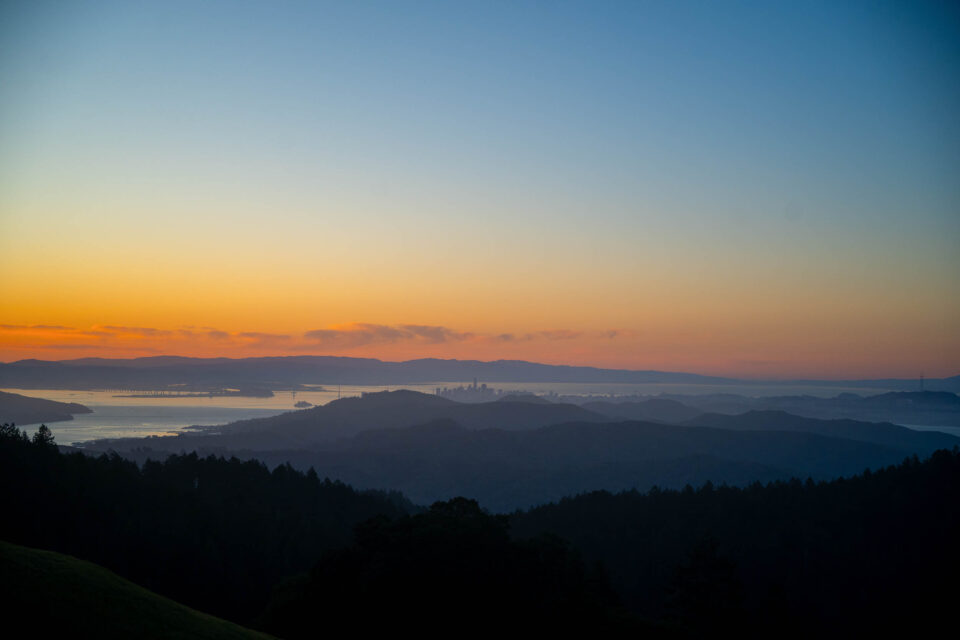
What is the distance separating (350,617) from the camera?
33.6 m

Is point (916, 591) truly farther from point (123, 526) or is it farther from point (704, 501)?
point (123, 526)

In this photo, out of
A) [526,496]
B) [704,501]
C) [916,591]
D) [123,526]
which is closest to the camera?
[123,526]

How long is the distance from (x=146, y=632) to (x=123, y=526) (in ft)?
156

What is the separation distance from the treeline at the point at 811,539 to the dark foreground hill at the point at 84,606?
5306cm

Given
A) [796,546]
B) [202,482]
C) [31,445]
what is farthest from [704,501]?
[31,445]

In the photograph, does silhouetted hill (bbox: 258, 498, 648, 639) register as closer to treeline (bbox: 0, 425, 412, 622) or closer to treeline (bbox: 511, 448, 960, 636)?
treeline (bbox: 0, 425, 412, 622)

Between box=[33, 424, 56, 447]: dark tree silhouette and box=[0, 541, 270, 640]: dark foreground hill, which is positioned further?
box=[33, 424, 56, 447]: dark tree silhouette

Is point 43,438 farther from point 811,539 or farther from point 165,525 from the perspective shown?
point 811,539

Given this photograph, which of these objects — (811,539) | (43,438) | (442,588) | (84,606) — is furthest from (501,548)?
(811,539)

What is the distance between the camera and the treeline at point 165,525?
5838 cm

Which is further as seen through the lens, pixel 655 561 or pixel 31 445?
pixel 655 561

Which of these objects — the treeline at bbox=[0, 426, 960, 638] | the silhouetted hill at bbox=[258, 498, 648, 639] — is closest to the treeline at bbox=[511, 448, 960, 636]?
the treeline at bbox=[0, 426, 960, 638]

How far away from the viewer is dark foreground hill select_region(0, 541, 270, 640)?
71.4ft

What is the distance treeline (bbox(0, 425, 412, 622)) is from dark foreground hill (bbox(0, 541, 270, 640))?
109 feet
